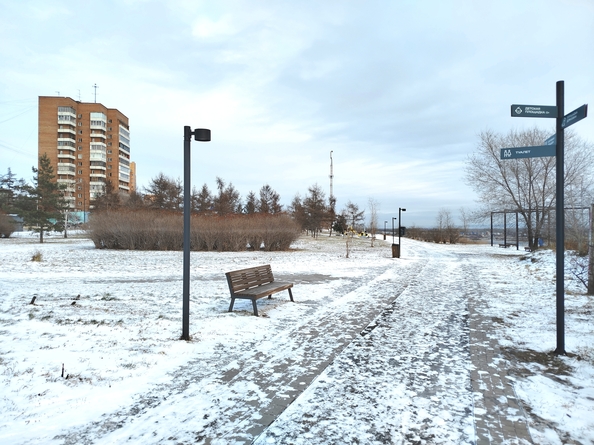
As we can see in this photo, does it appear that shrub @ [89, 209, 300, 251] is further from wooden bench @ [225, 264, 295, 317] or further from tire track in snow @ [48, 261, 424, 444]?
tire track in snow @ [48, 261, 424, 444]

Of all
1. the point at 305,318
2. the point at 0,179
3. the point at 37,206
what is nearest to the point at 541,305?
the point at 305,318

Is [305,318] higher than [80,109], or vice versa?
[80,109]

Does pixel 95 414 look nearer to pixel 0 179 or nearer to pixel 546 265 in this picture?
pixel 546 265

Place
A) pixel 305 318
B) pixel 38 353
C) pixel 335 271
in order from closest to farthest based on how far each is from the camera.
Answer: pixel 38 353, pixel 305 318, pixel 335 271

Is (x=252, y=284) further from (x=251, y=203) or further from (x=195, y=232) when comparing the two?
(x=251, y=203)

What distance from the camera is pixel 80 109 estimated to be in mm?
89812

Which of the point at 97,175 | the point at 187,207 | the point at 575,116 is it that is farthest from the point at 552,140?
the point at 97,175

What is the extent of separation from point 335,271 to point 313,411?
421 inches

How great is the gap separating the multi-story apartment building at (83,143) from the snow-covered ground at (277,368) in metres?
85.2

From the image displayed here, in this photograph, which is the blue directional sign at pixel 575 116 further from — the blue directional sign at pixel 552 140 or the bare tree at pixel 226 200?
the bare tree at pixel 226 200

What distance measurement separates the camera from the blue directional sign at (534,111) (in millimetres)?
4656

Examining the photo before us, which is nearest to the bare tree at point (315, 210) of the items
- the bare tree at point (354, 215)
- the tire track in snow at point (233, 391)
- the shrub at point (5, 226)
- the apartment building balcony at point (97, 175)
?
the bare tree at point (354, 215)

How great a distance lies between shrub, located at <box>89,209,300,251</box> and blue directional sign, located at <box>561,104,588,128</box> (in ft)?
68.7

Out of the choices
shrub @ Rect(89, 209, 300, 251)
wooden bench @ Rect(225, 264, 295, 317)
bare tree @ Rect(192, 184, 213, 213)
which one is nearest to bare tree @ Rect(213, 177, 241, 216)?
bare tree @ Rect(192, 184, 213, 213)
